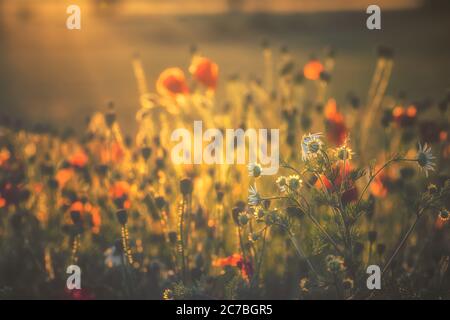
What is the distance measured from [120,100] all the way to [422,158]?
15.8ft

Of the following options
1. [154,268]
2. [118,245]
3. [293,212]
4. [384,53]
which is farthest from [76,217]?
[384,53]

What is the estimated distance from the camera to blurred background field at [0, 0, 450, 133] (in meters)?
6.30

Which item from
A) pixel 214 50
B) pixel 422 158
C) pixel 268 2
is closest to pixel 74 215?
pixel 422 158

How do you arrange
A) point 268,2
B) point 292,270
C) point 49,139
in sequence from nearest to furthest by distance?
point 292,270
point 49,139
point 268,2

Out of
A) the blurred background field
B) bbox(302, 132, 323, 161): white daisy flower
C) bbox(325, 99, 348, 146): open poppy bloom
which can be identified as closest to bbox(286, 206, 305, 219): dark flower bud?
bbox(302, 132, 323, 161): white daisy flower

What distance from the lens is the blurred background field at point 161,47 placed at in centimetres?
630

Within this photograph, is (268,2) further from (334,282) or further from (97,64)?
(334,282)

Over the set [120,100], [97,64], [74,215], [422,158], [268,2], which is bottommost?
[74,215]

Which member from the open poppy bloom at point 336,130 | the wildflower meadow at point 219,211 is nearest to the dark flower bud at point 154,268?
the wildflower meadow at point 219,211

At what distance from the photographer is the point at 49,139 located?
3154mm

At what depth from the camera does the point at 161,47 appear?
32.6ft

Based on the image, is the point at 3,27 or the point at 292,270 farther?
the point at 3,27

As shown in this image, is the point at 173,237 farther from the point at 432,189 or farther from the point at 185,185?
the point at 432,189

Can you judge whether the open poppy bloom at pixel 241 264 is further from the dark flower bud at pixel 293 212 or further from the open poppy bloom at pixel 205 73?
the open poppy bloom at pixel 205 73
